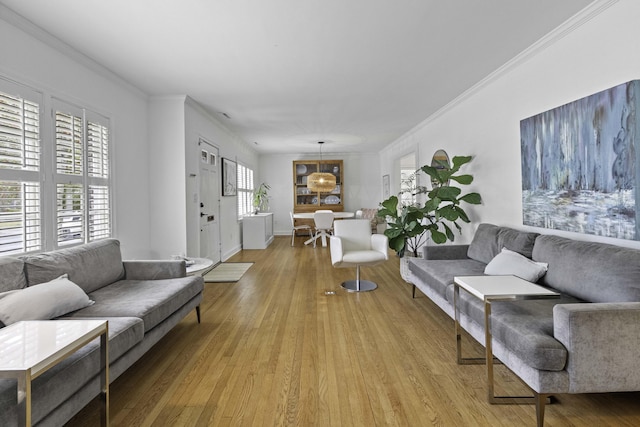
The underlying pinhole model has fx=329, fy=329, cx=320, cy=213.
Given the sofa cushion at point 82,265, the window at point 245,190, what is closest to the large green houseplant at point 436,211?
the sofa cushion at point 82,265

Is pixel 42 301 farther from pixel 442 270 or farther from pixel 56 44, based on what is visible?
pixel 442 270

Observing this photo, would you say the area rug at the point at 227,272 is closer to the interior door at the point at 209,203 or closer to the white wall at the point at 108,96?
the interior door at the point at 209,203

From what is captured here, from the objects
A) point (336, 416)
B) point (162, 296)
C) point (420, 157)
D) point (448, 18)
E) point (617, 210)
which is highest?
point (448, 18)

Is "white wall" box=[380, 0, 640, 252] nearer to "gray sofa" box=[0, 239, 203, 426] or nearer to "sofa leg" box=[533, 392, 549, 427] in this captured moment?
"sofa leg" box=[533, 392, 549, 427]

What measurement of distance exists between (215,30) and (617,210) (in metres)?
3.20

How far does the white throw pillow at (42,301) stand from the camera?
1784 mm

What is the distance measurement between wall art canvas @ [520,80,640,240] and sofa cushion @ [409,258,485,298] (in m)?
0.70

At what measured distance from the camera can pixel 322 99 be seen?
446 cm

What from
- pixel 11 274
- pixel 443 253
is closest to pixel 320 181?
pixel 443 253

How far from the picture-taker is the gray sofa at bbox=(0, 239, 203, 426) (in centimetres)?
138

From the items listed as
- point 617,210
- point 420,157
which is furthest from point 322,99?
point 617,210

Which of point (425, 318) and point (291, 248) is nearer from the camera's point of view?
point (425, 318)

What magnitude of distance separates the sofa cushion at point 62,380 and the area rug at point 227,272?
2854 millimetres

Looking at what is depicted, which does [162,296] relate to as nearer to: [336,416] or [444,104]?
[336,416]
